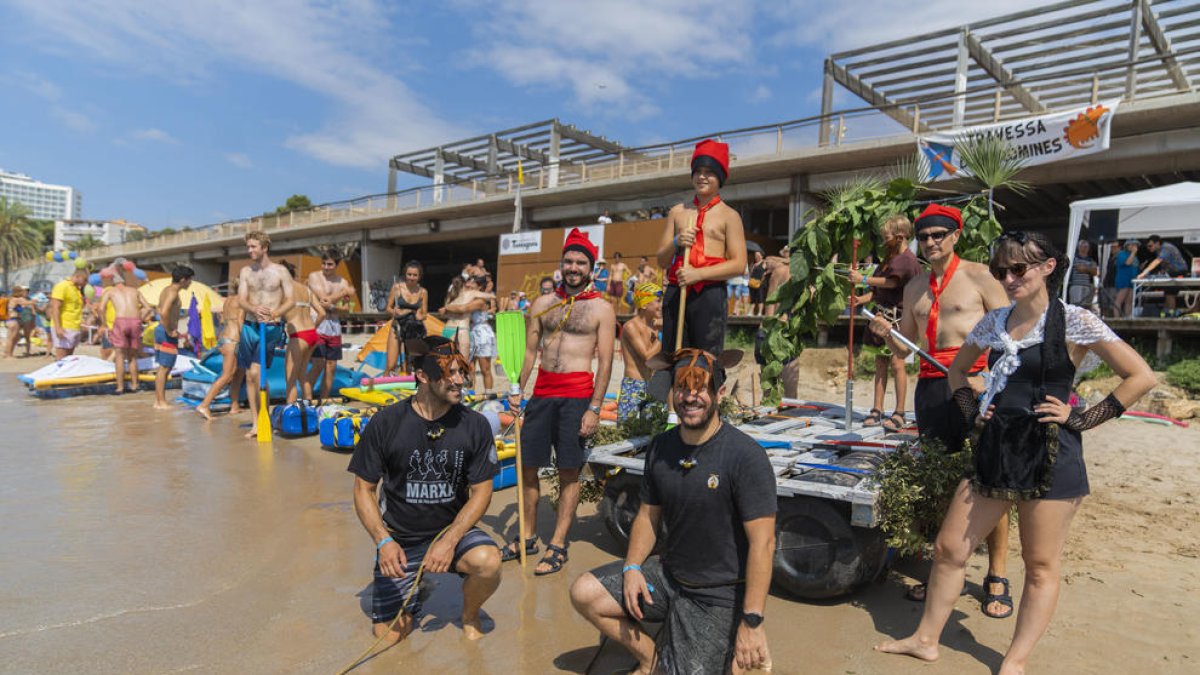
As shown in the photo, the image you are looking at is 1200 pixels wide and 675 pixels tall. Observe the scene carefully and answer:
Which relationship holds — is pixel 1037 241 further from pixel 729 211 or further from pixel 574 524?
pixel 574 524

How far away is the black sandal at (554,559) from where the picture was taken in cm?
445

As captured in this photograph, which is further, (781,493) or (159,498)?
(159,498)

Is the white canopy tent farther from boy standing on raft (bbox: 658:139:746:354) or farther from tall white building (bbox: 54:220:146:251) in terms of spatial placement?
tall white building (bbox: 54:220:146:251)

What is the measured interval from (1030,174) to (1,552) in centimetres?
1835

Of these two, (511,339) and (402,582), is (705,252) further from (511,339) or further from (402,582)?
(402,582)

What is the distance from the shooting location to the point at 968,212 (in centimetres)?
570

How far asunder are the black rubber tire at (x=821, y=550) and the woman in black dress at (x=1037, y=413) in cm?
74

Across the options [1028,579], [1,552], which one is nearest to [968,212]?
[1028,579]

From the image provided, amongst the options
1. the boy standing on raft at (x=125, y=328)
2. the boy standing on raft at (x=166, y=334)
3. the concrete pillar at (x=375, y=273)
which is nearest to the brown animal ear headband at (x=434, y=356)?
the boy standing on raft at (x=166, y=334)

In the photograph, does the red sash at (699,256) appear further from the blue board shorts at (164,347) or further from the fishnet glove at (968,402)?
the blue board shorts at (164,347)

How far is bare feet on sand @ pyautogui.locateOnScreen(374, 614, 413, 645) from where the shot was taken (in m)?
3.48

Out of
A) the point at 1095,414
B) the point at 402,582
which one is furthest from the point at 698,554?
the point at 1095,414

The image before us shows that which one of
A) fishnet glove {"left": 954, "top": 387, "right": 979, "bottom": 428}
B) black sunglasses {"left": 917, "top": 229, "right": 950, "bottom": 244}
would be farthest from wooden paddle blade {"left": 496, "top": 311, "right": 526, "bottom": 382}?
fishnet glove {"left": 954, "top": 387, "right": 979, "bottom": 428}

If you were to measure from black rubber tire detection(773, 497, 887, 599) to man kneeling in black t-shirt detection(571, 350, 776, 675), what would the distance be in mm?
1181
